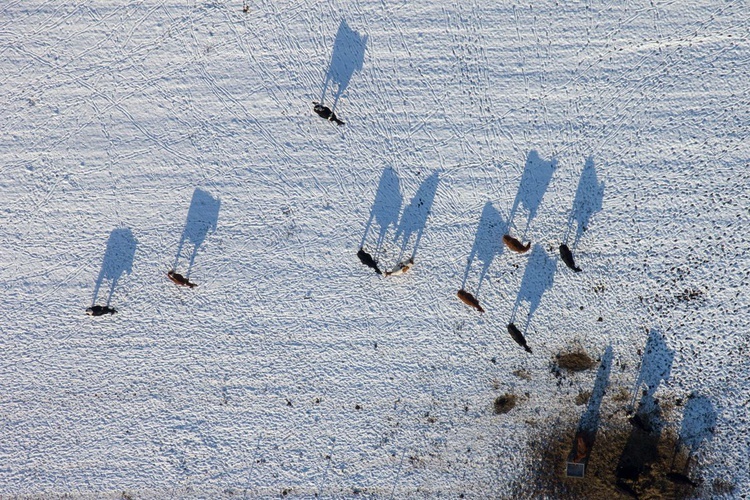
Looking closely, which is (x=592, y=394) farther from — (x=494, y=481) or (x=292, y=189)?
(x=292, y=189)

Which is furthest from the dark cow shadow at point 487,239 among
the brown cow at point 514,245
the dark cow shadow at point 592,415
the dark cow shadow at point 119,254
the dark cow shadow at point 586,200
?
the dark cow shadow at point 119,254

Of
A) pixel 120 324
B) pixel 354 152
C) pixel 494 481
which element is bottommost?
pixel 494 481

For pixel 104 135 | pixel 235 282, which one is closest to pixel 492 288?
pixel 235 282

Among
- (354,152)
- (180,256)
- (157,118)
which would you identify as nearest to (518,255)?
(354,152)

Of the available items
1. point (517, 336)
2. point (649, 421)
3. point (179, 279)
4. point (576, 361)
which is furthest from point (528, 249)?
point (179, 279)

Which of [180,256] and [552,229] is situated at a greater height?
[552,229]

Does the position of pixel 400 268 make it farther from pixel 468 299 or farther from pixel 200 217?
pixel 200 217

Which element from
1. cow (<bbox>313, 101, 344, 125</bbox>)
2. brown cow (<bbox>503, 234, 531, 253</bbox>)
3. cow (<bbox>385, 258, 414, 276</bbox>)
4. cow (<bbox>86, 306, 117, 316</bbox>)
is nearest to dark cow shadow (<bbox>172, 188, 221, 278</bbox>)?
cow (<bbox>86, 306, 117, 316</bbox>)

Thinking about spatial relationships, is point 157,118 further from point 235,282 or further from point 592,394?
point 592,394
